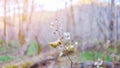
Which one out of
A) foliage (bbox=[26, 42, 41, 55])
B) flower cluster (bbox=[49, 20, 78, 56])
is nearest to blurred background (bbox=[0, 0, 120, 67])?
foliage (bbox=[26, 42, 41, 55])

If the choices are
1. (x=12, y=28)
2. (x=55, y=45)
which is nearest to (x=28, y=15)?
(x=12, y=28)

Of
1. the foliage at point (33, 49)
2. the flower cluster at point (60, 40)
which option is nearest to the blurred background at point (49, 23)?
the foliage at point (33, 49)

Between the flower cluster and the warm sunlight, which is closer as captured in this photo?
the flower cluster

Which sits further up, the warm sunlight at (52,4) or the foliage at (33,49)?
the warm sunlight at (52,4)

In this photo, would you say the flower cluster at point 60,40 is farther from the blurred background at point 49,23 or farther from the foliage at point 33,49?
the foliage at point 33,49

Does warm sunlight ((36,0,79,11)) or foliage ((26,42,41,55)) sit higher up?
warm sunlight ((36,0,79,11))

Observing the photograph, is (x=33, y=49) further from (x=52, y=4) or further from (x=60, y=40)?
(x=60, y=40)

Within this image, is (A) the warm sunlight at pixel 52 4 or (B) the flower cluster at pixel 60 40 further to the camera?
(A) the warm sunlight at pixel 52 4

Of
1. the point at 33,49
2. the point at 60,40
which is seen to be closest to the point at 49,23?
Answer: the point at 33,49

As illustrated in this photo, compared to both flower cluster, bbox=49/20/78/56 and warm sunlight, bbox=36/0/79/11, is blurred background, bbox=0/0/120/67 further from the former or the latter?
flower cluster, bbox=49/20/78/56
